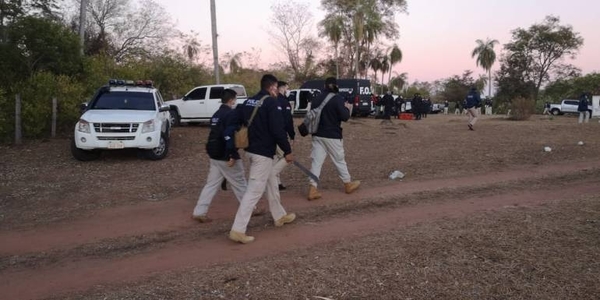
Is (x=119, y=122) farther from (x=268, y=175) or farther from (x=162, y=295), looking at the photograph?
(x=162, y=295)

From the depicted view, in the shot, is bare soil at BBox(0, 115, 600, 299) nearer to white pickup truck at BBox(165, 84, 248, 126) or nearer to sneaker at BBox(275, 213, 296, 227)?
sneaker at BBox(275, 213, 296, 227)

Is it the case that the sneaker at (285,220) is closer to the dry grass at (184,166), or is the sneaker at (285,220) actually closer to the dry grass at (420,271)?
the dry grass at (420,271)

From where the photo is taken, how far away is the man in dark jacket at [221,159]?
19.2 feet

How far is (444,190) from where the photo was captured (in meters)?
7.76

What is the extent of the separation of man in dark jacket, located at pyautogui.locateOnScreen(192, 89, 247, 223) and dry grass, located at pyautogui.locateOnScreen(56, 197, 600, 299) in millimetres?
1494

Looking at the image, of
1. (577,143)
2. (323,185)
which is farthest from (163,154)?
(577,143)

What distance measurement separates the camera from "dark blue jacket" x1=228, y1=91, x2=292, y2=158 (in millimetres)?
5430

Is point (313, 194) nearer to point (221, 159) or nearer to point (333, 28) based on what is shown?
point (221, 159)

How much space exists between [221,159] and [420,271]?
2.75m

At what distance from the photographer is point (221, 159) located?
6.01 meters

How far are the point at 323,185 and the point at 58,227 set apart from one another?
409 centimetres

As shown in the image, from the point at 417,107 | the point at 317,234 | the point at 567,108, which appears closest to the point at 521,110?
the point at 417,107

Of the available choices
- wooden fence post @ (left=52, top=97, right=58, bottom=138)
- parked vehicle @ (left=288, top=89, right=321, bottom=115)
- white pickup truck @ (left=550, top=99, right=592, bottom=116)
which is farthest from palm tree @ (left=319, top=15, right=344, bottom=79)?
wooden fence post @ (left=52, top=97, right=58, bottom=138)

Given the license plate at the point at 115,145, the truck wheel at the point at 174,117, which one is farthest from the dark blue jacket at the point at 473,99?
the license plate at the point at 115,145
